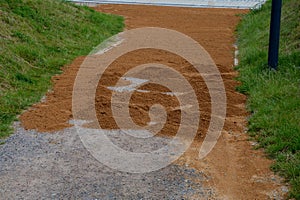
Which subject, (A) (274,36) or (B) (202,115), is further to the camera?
(A) (274,36)

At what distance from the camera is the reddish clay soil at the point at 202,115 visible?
5055mm

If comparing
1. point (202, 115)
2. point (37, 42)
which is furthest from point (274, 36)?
point (37, 42)

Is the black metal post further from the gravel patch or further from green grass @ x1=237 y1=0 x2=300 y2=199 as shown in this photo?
the gravel patch

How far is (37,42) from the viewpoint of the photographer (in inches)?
399

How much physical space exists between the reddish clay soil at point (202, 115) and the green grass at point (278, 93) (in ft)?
0.53

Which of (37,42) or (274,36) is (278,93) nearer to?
(274,36)

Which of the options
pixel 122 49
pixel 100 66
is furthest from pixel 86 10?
pixel 100 66

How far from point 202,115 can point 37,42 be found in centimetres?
457

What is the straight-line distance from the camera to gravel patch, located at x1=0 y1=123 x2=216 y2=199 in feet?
15.5

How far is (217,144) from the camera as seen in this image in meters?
5.98

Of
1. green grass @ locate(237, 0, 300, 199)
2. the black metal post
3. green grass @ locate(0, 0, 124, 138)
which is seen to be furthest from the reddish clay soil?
the black metal post

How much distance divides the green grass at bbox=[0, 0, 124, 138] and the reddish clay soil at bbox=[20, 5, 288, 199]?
0.88ft

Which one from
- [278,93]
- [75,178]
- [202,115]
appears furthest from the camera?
[278,93]

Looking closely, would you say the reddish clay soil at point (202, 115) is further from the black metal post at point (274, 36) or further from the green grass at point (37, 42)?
the black metal post at point (274, 36)
